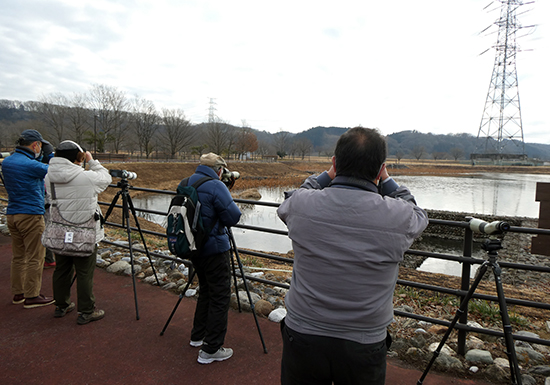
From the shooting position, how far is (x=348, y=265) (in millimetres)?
1422

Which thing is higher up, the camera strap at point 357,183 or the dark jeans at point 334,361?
the camera strap at point 357,183

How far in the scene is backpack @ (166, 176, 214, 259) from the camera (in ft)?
8.80

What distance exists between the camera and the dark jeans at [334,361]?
4.71ft

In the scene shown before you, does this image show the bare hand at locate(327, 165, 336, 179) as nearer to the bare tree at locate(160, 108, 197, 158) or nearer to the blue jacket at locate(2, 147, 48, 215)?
the blue jacket at locate(2, 147, 48, 215)

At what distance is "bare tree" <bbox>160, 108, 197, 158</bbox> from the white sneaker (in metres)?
65.0

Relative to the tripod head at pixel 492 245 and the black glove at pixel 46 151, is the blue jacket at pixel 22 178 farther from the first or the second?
the tripod head at pixel 492 245

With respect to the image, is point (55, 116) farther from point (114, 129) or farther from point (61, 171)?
point (61, 171)

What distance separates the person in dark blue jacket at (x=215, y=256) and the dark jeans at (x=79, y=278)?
1.48m

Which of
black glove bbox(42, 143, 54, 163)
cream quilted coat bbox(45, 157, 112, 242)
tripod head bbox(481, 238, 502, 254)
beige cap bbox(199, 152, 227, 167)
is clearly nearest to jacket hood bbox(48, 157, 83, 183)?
cream quilted coat bbox(45, 157, 112, 242)

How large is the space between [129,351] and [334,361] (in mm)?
2528

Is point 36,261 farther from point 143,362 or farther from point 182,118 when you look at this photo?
point 182,118

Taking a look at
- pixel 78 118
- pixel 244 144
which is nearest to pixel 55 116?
pixel 78 118

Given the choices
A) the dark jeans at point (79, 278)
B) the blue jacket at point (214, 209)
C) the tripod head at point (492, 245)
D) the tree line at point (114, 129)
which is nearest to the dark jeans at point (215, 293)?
the blue jacket at point (214, 209)

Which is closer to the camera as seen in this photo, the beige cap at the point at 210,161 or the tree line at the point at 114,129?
the beige cap at the point at 210,161
